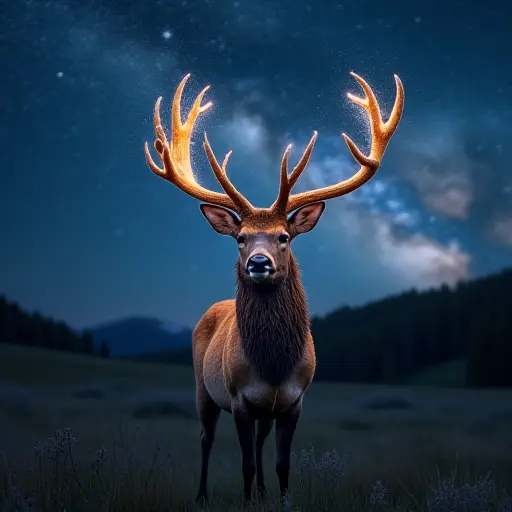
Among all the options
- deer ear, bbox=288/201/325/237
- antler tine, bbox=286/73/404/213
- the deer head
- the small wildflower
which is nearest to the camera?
the small wildflower

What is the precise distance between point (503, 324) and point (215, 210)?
1632cm

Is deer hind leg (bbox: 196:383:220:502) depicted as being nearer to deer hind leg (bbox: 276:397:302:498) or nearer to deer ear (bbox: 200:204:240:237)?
deer hind leg (bbox: 276:397:302:498)

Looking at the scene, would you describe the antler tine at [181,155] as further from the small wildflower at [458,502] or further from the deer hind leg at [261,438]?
the small wildflower at [458,502]

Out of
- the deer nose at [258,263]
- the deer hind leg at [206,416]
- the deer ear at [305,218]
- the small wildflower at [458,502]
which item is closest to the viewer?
the small wildflower at [458,502]

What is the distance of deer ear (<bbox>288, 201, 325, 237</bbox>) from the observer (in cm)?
709

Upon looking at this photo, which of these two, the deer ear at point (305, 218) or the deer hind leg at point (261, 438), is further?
the deer hind leg at point (261, 438)

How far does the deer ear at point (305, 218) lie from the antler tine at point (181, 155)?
0.58 metres

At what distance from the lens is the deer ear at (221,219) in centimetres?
718

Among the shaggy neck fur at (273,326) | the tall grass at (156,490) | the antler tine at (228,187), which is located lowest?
the tall grass at (156,490)

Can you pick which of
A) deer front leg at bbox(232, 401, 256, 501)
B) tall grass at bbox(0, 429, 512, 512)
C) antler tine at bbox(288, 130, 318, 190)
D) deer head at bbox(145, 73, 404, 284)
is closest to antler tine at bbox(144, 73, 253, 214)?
deer head at bbox(145, 73, 404, 284)

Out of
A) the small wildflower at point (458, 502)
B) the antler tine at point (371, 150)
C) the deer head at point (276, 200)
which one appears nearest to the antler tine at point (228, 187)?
the deer head at point (276, 200)

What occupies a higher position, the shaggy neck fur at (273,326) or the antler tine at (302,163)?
the antler tine at (302,163)

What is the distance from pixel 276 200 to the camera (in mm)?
7086

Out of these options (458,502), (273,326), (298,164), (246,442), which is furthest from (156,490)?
(298,164)
